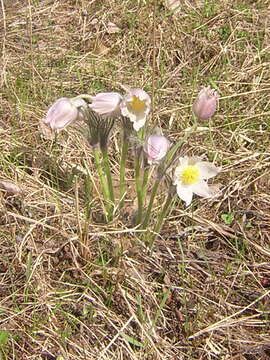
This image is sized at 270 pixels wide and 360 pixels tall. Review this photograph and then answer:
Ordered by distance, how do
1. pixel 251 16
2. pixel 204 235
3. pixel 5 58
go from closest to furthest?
pixel 204 235 → pixel 5 58 → pixel 251 16

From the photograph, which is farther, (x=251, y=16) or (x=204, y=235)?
(x=251, y=16)

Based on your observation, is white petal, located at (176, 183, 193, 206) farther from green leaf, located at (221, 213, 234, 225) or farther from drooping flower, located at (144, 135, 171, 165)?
green leaf, located at (221, 213, 234, 225)

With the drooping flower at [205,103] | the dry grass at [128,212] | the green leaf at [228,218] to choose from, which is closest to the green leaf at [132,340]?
the dry grass at [128,212]

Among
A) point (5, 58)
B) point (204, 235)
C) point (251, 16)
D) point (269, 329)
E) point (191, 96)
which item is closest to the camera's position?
point (269, 329)

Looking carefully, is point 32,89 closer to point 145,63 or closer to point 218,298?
point 145,63

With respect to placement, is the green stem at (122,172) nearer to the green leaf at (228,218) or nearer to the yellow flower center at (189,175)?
the yellow flower center at (189,175)

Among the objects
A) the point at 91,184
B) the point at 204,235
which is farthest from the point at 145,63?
the point at 204,235

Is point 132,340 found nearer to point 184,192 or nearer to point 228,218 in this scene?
point 184,192

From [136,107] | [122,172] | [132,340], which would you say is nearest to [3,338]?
[132,340]
